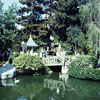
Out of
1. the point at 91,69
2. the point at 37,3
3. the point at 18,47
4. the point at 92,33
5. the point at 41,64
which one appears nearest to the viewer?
the point at 91,69

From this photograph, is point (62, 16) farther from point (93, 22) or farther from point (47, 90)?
point (47, 90)

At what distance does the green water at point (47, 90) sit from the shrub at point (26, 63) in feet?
4.79

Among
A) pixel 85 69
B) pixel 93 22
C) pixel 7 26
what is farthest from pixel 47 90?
pixel 93 22

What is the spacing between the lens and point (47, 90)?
13055 millimetres

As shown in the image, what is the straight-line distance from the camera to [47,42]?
29.4 m

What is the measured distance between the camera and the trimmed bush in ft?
50.5

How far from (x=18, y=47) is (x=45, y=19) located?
703 cm

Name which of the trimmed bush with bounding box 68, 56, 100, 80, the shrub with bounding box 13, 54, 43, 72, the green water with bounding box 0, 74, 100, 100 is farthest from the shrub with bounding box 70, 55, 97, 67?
the shrub with bounding box 13, 54, 43, 72

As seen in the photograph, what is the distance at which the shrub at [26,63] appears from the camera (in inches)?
681

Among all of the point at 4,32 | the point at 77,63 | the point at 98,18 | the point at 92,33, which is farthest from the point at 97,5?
the point at 4,32

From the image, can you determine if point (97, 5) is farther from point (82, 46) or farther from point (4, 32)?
point (4, 32)

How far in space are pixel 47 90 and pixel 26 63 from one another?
5.08 m

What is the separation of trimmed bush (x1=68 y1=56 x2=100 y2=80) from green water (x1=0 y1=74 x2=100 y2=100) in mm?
530

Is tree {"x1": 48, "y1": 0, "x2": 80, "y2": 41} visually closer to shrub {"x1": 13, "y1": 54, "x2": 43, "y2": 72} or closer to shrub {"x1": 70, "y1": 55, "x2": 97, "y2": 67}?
shrub {"x1": 13, "y1": 54, "x2": 43, "y2": 72}
